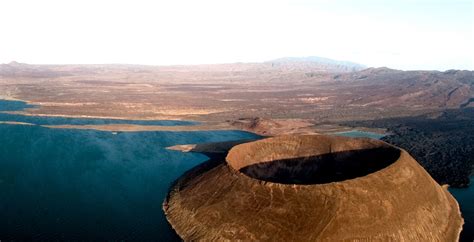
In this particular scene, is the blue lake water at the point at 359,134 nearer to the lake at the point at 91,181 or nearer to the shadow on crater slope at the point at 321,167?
the lake at the point at 91,181

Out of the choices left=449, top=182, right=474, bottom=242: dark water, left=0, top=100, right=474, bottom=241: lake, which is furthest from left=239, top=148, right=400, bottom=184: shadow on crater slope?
left=0, top=100, right=474, bottom=241: lake

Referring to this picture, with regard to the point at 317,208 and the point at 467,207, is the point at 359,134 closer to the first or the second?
the point at 467,207

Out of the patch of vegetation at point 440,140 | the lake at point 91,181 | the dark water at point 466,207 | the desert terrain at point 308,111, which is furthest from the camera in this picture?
the desert terrain at point 308,111

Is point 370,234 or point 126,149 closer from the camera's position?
point 370,234

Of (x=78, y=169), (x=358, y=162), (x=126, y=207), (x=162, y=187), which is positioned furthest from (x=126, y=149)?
(x=358, y=162)

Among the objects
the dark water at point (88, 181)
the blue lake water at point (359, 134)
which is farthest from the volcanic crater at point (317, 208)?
the blue lake water at point (359, 134)

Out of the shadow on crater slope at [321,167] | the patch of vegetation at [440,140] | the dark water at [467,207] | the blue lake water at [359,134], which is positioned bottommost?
the blue lake water at [359,134]

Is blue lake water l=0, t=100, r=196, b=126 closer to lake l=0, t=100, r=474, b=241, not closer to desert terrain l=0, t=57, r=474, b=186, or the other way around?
desert terrain l=0, t=57, r=474, b=186

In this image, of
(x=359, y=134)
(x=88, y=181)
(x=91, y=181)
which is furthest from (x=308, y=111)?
(x=88, y=181)

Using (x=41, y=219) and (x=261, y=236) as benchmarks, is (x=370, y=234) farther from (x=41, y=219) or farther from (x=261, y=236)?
(x=41, y=219)
